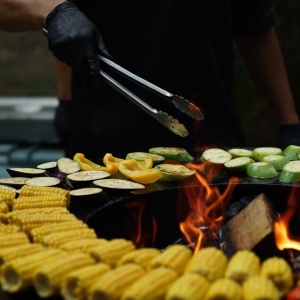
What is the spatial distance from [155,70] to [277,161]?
1.03 metres

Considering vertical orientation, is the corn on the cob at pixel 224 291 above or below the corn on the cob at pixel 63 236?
below

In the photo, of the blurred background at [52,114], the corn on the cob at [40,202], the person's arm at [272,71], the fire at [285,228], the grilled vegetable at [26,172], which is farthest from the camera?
the blurred background at [52,114]

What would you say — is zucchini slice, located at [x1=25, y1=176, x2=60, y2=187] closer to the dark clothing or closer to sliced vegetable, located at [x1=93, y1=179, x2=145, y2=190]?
sliced vegetable, located at [x1=93, y1=179, x2=145, y2=190]

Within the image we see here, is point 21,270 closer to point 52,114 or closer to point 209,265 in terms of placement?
point 209,265

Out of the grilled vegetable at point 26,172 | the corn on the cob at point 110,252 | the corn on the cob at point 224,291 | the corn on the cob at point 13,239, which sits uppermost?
the grilled vegetable at point 26,172

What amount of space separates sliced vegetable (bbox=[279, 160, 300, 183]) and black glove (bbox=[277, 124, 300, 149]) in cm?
106

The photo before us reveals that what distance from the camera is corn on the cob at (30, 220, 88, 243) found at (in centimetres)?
213

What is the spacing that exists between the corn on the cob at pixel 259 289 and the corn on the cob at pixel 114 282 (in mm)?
297

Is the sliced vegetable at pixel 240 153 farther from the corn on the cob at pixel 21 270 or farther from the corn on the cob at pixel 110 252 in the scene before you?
the corn on the cob at pixel 21 270

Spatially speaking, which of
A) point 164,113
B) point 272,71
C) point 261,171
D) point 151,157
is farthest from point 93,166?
point 272,71

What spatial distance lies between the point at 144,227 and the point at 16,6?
1326 millimetres

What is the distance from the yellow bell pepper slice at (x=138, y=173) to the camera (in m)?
2.75

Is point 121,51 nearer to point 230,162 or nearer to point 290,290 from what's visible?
point 230,162

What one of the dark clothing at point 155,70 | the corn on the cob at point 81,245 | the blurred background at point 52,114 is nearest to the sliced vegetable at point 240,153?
the dark clothing at point 155,70
